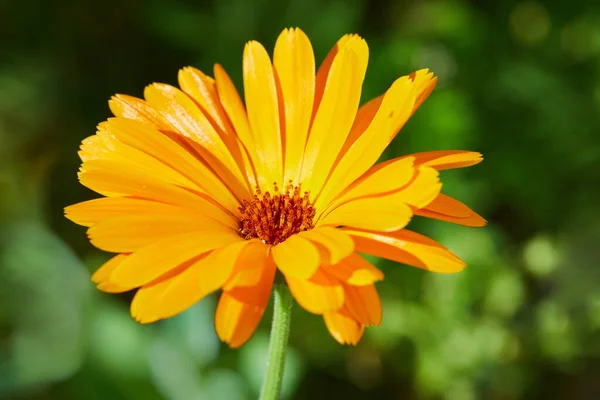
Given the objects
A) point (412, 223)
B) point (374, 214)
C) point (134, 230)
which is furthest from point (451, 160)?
point (412, 223)

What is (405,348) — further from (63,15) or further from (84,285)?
(63,15)

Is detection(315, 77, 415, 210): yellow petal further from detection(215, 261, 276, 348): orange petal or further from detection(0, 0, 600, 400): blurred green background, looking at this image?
detection(0, 0, 600, 400): blurred green background

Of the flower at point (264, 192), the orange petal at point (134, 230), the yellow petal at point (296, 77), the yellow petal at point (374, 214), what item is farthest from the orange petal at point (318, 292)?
the yellow petal at point (296, 77)

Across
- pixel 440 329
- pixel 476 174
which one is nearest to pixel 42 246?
pixel 440 329

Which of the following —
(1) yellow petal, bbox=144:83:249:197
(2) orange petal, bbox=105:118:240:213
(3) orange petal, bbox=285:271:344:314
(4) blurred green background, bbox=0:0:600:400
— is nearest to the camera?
(3) orange petal, bbox=285:271:344:314

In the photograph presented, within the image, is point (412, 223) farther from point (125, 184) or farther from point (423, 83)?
point (125, 184)

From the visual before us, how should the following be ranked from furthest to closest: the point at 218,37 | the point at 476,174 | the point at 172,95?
1. the point at 218,37
2. the point at 476,174
3. the point at 172,95

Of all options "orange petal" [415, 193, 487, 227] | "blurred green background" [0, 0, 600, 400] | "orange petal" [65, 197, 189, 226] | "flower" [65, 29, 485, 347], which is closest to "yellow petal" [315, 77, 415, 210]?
"flower" [65, 29, 485, 347]
